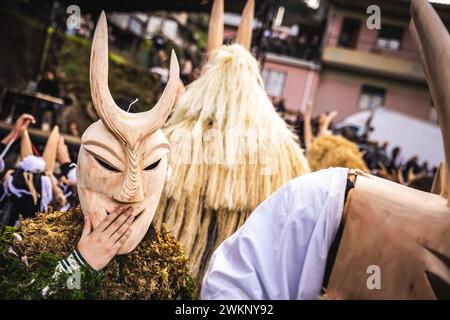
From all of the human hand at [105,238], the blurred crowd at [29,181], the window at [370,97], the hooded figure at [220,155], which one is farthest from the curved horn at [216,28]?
the window at [370,97]

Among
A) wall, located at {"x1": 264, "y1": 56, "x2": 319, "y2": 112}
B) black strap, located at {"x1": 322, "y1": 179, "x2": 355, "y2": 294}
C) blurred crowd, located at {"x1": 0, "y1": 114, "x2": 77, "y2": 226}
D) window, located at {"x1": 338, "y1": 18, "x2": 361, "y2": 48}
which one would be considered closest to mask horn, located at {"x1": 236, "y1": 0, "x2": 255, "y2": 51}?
blurred crowd, located at {"x1": 0, "y1": 114, "x2": 77, "y2": 226}

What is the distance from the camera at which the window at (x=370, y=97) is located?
793 inches

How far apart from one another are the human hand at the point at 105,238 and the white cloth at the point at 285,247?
37 centimetres

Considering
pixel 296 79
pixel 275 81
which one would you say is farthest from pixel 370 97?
pixel 275 81

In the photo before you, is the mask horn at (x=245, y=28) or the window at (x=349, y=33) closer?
the mask horn at (x=245, y=28)

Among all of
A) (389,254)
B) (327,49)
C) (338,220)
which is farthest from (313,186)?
(327,49)

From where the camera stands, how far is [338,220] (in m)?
1.14

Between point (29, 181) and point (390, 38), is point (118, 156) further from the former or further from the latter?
point (390, 38)

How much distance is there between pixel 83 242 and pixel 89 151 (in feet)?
0.91

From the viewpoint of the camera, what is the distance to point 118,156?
1364 mm

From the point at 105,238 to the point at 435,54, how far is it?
1.06 metres

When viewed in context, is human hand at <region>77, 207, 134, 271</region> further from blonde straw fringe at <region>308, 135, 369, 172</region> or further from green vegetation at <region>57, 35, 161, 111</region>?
green vegetation at <region>57, 35, 161, 111</region>

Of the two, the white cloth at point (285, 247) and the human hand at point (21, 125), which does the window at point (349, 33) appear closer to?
the human hand at point (21, 125)
